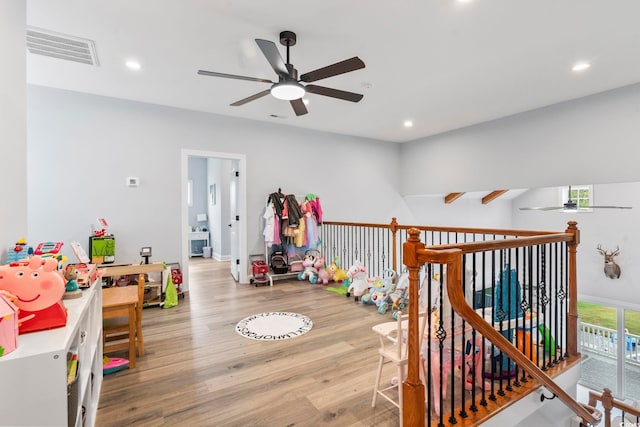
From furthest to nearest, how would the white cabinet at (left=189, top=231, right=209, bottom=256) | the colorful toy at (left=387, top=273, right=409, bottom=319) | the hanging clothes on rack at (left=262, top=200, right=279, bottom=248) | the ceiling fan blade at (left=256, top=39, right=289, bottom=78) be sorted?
the white cabinet at (left=189, top=231, right=209, bottom=256) → the hanging clothes on rack at (left=262, top=200, right=279, bottom=248) → the colorful toy at (left=387, top=273, right=409, bottom=319) → the ceiling fan blade at (left=256, top=39, right=289, bottom=78)

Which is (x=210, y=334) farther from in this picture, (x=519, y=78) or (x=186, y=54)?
(x=519, y=78)

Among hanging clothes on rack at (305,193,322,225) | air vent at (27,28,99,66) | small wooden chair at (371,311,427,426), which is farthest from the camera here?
hanging clothes on rack at (305,193,322,225)

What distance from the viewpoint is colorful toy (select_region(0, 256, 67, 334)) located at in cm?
117

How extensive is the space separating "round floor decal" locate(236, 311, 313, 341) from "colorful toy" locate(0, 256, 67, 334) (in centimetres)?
206

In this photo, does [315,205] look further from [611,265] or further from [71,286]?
[611,265]

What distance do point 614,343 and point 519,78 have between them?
7.22 metres

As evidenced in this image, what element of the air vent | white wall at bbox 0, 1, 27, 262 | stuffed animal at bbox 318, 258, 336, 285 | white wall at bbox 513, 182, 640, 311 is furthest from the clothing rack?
white wall at bbox 513, 182, 640, 311

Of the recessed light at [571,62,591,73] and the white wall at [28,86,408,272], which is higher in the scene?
the recessed light at [571,62,591,73]

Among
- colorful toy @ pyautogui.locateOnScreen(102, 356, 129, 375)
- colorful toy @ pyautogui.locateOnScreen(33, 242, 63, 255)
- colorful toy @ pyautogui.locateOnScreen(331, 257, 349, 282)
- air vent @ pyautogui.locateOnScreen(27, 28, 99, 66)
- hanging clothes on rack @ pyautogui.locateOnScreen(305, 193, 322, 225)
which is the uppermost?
air vent @ pyautogui.locateOnScreen(27, 28, 99, 66)

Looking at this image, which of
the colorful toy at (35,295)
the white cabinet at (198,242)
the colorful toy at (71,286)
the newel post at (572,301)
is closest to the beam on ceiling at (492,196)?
the newel post at (572,301)

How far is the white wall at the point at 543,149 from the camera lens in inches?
158

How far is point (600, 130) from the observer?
4211 millimetres

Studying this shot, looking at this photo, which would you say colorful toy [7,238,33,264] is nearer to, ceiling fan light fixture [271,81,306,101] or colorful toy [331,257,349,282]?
ceiling fan light fixture [271,81,306,101]

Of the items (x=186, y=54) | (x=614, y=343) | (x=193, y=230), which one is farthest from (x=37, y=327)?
(x=614, y=343)
